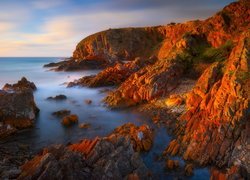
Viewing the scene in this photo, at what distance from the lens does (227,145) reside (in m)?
16.5

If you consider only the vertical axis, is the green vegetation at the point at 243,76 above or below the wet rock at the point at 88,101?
above

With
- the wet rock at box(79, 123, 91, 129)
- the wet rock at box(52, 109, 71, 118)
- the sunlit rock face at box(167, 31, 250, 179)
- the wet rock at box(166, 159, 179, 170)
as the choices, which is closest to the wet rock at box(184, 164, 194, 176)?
the wet rock at box(166, 159, 179, 170)

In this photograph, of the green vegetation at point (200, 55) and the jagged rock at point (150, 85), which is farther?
the green vegetation at point (200, 55)

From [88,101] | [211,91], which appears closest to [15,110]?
[88,101]

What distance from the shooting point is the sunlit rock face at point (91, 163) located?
11.9 m

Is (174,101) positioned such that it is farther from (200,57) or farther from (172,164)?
(200,57)

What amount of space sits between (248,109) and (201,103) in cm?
395

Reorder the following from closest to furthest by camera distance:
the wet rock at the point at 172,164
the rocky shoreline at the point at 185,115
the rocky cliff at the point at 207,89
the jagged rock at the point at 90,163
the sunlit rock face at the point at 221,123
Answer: the jagged rock at the point at 90,163 → the rocky shoreline at the point at 185,115 → the wet rock at the point at 172,164 → the sunlit rock face at the point at 221,123 → the rocky cliff at the point at 207,89

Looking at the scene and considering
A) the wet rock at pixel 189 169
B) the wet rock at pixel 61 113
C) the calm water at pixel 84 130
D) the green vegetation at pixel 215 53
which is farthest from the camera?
the green vegetation at pixel 215 53

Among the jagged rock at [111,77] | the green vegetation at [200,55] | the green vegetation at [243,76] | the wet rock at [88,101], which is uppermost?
the green vegetation at [200,55]

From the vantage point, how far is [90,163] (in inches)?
525

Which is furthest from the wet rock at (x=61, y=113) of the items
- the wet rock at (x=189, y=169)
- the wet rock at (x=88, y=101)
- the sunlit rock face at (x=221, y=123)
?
the wet rock at (x=189, y=169)

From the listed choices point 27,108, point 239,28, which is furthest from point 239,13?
point 27,108

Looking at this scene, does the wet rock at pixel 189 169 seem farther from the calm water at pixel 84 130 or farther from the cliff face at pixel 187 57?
the cliff face at pixel 187 57
